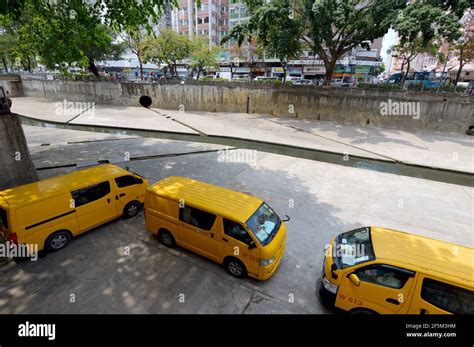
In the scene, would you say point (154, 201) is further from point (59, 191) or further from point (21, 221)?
point (21, 221)

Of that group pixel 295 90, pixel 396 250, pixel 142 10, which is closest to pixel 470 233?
pixel 396 250

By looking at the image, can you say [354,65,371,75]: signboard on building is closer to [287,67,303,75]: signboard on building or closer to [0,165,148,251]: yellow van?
[287,67,303,75]: signboard on building

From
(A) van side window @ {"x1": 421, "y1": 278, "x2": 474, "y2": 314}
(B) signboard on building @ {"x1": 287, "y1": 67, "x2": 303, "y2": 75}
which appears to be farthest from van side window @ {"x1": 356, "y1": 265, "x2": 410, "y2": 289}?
(B) signboard on building @ {"x1": 287, "y1": 67, "x2": 303, "y2": 75}

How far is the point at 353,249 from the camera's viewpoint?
4.75 m

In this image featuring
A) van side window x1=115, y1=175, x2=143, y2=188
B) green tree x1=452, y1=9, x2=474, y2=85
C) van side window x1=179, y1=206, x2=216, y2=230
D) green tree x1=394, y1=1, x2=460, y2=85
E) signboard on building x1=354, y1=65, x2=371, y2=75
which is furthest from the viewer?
signboard on building x1=354, y1=65, x2=371, y2=75

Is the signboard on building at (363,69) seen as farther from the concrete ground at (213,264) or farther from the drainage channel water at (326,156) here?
the concrete ground at (213,264)

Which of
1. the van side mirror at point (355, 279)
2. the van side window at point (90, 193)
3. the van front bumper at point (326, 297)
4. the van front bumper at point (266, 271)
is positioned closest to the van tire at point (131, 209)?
the van side window at point (90, 193)

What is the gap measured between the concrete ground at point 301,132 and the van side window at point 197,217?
12507 millimetres

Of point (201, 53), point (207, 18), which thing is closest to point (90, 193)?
point (201, 53)

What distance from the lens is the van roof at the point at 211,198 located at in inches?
207

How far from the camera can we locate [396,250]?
434 cm

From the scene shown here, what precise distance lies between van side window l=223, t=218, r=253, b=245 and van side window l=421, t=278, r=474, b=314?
2872 mm

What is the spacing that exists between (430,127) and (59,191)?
2463cm

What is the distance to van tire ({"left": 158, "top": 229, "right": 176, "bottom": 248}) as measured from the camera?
20.2ft
